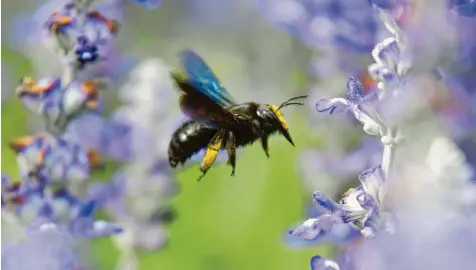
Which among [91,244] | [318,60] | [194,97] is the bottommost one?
[194,97]

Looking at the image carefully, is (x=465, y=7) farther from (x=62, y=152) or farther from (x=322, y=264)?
(x=62, y=152)

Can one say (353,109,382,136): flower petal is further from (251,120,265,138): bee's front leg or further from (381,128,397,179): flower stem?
(251,120,265,138): bee's front leg

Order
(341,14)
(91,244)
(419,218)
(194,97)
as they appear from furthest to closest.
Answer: (91,244) < (341,14) < (194,97) < (419,218)

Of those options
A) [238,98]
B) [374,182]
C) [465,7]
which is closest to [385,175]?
[374,182]

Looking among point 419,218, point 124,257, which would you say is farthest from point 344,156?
point 419,218

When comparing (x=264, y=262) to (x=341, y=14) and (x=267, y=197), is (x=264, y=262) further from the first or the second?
(x=341, y=14)

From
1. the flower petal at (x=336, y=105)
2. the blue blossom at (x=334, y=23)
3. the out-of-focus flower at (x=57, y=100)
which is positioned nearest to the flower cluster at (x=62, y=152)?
the out-of-focus flower at (x=57, y=100)

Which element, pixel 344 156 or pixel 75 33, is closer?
pixel 75 33
